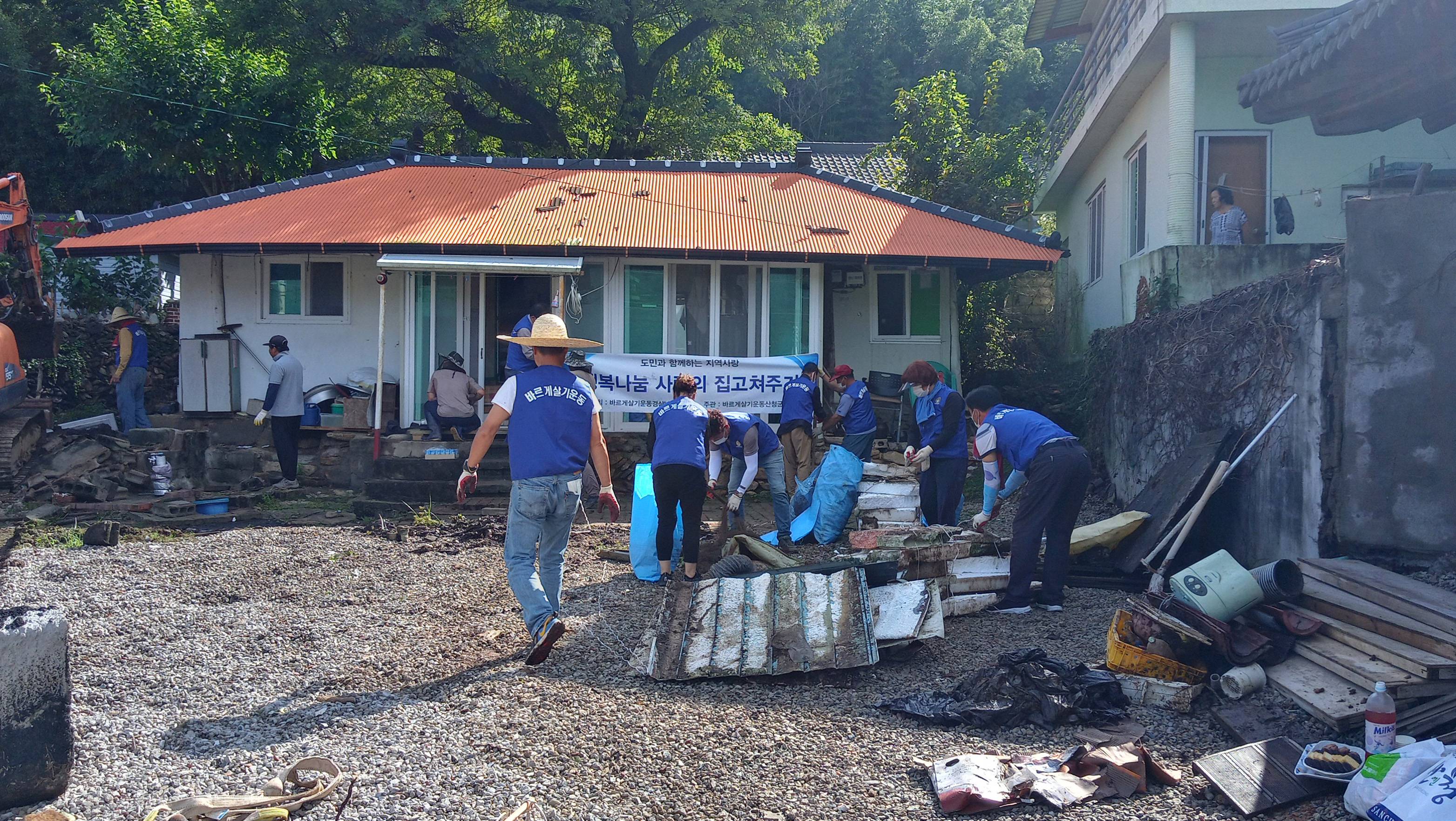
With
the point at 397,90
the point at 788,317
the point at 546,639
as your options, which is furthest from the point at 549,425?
the point at 397,90

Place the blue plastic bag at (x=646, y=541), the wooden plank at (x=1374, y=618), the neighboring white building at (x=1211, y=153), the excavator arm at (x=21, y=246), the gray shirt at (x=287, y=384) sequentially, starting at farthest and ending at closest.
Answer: the excavator arm at (x=21, y=246) < the gray shirt at (x=287, y=384) < the neighboring white building at (x=1211, y=153) < the blue plastic bag at (x=646, y=541) < the wooden plank at (x=1374, y=618)

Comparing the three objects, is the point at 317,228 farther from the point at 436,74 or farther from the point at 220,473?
the point at 436,74

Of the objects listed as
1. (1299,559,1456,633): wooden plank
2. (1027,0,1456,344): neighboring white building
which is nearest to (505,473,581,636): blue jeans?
(1299,559,1456,633): wooden plank

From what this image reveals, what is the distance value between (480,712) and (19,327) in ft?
35.5

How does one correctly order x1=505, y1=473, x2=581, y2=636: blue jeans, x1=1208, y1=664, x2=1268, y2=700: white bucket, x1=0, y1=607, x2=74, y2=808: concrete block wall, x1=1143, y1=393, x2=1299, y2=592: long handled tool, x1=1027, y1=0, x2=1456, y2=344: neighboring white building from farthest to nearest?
x1=1027, y1=0, x2=1456, y2=344: neighboring white building
x1=1143, y1=393, x2=1299, y2=592: long handled tool
x1=505, y1=473, x2=581, y2=636: blue jeans
x1=1208, y1=664, x2=1268, y2=700: white bucket
x1=0, y1=607, x2=74, y2=808: concrete block wall

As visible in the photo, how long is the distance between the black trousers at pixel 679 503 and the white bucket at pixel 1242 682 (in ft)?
11.4

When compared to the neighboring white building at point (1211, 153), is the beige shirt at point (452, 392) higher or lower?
lower

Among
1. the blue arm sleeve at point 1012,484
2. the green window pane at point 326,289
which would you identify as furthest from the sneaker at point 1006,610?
the green window pane at point 326,289

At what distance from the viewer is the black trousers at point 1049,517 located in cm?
662

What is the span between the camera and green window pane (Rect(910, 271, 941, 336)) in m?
14.1

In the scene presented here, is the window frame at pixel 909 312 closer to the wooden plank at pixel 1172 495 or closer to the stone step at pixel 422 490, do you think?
the stone step at pixel 422 490

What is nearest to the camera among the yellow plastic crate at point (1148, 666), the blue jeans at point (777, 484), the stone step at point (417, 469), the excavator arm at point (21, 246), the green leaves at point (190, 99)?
the yellow plastic crate at point (1148, 666)

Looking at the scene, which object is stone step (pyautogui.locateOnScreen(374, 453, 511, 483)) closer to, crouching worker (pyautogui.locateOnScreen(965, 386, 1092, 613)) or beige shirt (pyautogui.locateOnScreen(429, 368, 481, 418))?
beige shirt (pyautogui.locateOnScreen(429, 368, 481, 418))

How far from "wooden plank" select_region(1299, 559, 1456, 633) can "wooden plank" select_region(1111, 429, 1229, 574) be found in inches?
50.9
